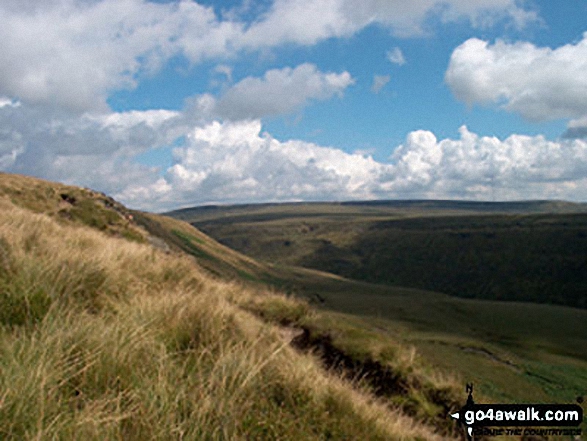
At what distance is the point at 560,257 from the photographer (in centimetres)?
9462

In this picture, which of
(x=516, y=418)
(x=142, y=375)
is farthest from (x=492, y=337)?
(x=142, y=375)

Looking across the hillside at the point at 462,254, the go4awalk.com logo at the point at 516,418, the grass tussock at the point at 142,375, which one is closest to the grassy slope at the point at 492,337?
the go4awalk.com logo at the point at 516,418

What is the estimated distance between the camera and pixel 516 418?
5.28 metres

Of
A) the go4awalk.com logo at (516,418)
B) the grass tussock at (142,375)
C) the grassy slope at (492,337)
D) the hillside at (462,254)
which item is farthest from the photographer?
the hillside at (462,254)

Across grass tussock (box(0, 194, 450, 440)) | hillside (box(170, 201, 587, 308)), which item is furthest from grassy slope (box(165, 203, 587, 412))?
hillside (box(170, 201, 587, 308))

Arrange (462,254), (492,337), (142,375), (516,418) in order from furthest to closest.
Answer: (462,254)
(492,337)
(516,418)
(142,375)

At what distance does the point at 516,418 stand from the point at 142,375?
441cm

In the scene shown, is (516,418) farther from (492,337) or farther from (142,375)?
(492,337)

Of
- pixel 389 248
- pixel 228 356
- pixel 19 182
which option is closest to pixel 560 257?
pixel 389 248

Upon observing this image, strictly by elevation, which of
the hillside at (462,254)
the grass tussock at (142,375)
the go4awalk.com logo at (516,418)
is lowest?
the hillside at (462,254)

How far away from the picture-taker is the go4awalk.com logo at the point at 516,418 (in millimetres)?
5277

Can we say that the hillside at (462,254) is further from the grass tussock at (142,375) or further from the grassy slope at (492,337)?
the grass tussock at (142,375)

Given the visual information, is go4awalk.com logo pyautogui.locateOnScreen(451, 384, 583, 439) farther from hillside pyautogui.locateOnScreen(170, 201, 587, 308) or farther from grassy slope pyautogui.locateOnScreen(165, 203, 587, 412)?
hillside pyautogui.locateOnScreen(170, 201, 587, 308)

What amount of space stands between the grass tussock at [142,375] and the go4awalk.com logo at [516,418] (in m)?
1.37
